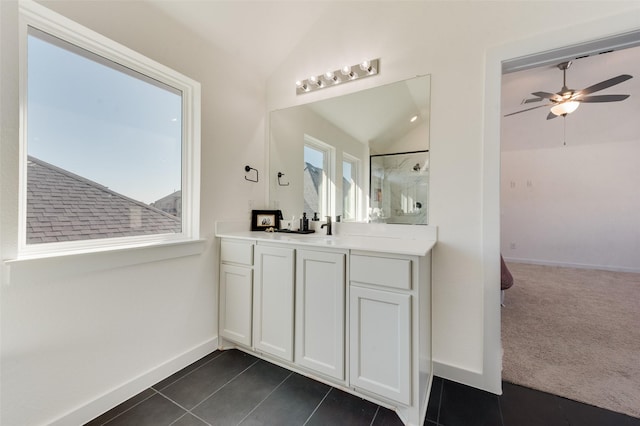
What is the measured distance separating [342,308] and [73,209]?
5.14 ft

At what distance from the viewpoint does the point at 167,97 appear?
179 centimetres

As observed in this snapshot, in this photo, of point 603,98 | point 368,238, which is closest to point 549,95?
point 603,98

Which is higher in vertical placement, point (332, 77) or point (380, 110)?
point (332, 77)

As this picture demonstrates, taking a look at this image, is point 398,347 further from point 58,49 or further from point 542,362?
point 58,49

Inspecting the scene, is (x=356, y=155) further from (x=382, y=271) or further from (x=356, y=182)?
(x=382, y=271)

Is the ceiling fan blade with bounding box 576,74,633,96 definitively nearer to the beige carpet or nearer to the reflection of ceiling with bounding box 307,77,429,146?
the reflection of ceiling with bounding box 307,77,429,146

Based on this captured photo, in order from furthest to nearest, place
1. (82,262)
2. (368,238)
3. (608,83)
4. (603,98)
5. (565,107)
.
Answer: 1. (565,107)
2. (603,98)
3. (608,83)
4. (368,238)
5. (82,262)

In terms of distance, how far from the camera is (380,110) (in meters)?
1.92

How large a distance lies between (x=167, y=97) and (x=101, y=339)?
158 cm

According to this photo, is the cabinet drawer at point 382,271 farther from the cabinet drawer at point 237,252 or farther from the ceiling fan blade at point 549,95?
the ceiling fan blade at point 549,95

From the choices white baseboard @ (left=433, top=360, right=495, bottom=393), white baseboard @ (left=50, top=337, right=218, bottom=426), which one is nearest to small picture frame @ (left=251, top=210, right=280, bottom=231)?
white baseboard @ (left=50, top=337, right=218, bottom=426)

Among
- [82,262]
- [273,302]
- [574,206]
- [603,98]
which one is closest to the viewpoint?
[82,262]

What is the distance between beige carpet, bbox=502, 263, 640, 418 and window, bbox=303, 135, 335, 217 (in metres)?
1.74

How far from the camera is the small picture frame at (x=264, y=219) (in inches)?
90.4
